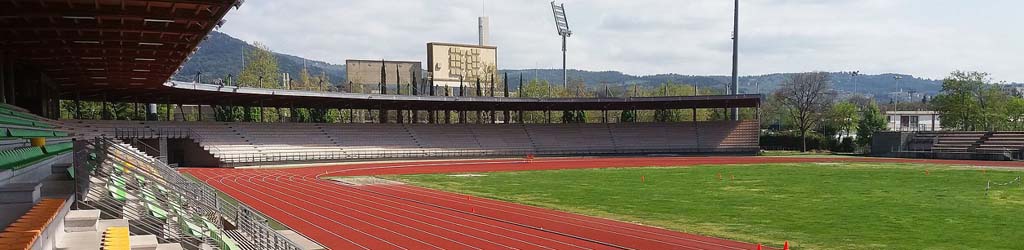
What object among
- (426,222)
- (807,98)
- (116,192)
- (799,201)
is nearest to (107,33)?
(116,192)

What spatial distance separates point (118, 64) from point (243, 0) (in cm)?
1564

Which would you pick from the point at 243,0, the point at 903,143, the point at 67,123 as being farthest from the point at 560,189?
the point at 903,143

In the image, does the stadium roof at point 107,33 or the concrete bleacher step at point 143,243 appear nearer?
the concrete bleacher step at point 143,243

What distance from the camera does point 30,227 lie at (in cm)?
636

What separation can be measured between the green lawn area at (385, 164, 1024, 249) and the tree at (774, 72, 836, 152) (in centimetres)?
3256

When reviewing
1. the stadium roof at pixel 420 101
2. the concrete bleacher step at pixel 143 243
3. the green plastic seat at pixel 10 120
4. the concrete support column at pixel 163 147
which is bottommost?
the concrete support column at pixel 163 147

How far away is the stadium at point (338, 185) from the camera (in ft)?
37.1

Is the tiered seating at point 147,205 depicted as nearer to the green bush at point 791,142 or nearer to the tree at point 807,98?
the green bush at point 791,142

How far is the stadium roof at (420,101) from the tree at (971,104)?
2768 cm

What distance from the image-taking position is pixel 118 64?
2461 centimetres

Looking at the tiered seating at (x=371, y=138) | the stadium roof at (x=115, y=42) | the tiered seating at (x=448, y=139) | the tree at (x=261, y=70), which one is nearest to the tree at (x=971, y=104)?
the tiered seating at (x=448, y=139)

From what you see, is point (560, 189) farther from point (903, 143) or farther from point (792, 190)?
point (903, 143)

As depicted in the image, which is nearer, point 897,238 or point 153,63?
point 897,238

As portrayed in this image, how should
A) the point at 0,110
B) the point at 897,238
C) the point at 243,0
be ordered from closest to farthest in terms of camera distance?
the point at 243,0
the point at 897,238
the point at 0,110
